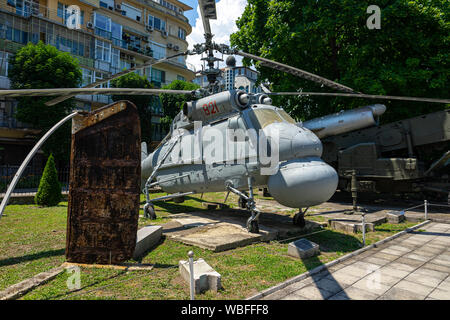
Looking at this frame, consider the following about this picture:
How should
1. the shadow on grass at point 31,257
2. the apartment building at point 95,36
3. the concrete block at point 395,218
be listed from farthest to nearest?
the apartment building at point 95,36 < the concrete block at point 395,218 < the shadow on grass at point 31,257

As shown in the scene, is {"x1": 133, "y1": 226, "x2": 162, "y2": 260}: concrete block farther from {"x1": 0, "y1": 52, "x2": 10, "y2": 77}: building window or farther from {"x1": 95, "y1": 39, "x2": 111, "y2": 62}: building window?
{"x1": 95, "y1": 39, "x2": 111, "y2": 62}: building window

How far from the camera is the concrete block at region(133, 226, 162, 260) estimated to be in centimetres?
610

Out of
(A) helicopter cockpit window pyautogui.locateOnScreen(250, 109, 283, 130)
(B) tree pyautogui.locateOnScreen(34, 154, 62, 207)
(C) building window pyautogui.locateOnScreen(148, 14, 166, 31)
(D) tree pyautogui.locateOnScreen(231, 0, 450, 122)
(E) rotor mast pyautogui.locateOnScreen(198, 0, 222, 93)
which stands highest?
(C) building window pyautogui.locateOnScreen(148, 14, 166, 31)

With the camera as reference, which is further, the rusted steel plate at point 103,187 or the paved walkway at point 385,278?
the rusted steel plate at point 103,187

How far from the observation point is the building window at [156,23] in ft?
140

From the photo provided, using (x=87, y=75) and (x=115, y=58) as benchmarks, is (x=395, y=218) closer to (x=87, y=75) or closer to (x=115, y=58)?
(x=87, y=75)

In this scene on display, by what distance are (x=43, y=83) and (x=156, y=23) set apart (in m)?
24.9

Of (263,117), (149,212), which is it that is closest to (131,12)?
(149,212)

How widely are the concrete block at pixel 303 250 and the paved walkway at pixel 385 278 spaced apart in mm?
619

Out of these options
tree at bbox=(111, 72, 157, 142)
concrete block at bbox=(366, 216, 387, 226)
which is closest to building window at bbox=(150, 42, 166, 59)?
tree at bbox=(111, 72, 157, 142)

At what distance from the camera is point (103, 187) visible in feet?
17.4

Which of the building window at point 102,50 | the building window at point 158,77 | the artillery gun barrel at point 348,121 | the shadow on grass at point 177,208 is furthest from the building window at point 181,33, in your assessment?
the shadow on grass at point 177,208

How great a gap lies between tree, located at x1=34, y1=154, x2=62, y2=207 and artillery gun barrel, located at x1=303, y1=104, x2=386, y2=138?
12996 millimetres

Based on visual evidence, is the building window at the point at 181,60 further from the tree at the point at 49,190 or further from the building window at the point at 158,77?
the tree at the point at 49,190
